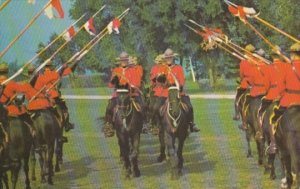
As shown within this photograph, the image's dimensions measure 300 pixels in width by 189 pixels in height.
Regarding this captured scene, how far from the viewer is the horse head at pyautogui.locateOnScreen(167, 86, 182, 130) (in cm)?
1755

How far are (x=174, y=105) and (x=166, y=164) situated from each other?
11.5 feet

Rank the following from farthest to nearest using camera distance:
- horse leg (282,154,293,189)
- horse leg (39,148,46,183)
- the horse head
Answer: horse leg (39,148,46,183) → the horse head → horse leg (282,154,293,189)

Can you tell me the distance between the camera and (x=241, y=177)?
56.7ft

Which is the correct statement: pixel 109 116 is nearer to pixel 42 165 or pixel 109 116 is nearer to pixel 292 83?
pixel 42 165

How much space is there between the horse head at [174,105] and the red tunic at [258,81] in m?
2.23

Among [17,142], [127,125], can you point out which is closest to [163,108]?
[127,125]

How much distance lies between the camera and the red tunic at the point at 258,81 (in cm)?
1834

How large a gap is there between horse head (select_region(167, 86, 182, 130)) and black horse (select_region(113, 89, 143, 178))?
2.63ft

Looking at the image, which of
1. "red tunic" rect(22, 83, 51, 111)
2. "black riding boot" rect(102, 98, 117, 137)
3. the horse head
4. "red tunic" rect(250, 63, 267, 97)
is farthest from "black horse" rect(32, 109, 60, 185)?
"red tunic" rect(250, 63, 267, 97)

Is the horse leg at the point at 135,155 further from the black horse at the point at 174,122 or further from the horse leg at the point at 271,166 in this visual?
the horse leg at the point at 271,166

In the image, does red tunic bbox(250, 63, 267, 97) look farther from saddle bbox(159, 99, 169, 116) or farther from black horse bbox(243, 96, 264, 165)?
saddle bbox(159, 99, 169, 116)

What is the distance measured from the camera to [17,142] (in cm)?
1491

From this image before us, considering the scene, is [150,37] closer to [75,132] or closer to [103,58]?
[103,58]

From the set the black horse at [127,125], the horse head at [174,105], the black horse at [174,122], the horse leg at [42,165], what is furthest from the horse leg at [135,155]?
the horse leg at [42,165]
